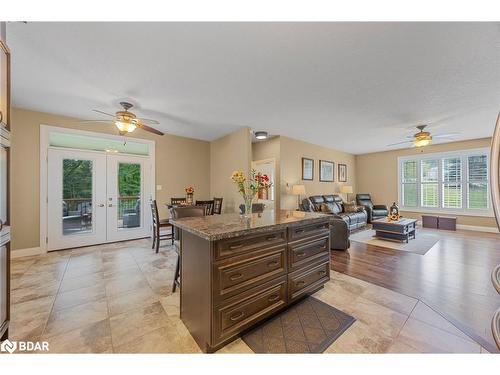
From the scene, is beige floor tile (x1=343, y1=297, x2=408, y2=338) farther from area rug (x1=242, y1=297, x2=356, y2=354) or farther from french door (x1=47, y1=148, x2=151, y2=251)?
french door (x1=47, y1=148, x2=151, y2=251)

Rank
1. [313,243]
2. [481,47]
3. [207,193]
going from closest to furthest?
[481,47], [313,243], [207,193]

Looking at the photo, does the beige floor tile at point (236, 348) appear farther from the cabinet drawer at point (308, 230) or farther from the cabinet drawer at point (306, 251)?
the cabinet drawer at point (308, 230)

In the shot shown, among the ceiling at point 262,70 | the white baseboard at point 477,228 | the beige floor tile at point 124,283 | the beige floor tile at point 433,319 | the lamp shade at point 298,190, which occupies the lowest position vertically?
the beige floor tile at point 124,283

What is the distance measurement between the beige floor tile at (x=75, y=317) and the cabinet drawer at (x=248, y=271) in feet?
4.72

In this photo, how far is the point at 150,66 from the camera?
2350mm

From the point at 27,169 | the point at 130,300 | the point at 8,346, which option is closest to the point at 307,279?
the point at 130,300

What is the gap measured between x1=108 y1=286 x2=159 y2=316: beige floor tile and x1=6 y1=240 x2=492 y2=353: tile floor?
0.03 ft

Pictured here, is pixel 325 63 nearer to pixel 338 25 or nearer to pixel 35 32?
pixel 338 25

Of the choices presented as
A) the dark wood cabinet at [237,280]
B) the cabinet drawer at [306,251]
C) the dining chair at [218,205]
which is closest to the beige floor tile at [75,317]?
the dark wood cabinet at [237,280]

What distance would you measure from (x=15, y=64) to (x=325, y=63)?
11.9 ft

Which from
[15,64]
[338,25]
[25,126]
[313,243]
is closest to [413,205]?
[313,243]

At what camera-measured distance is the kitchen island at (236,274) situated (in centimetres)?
146

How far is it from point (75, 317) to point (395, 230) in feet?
18.9
